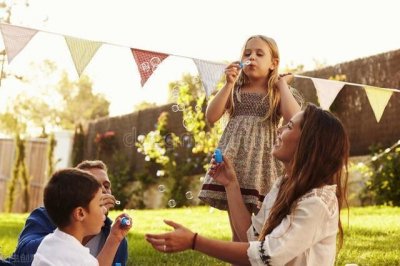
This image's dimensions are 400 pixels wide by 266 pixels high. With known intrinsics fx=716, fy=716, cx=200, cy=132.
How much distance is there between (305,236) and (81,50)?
6.98ft

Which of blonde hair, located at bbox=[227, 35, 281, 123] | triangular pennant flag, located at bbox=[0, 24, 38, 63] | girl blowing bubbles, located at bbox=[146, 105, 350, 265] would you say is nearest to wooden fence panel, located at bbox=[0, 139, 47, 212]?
triangular pennant flag, located at bbox=[0, 24, 38, 63]

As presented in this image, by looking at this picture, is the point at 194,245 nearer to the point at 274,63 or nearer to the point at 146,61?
the point at 274,63

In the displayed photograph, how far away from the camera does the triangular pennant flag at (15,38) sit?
3.84 meters

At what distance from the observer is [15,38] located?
3.88 m

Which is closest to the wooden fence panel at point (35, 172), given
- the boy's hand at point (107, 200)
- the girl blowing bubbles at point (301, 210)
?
the boy's hand at point (107, 200)

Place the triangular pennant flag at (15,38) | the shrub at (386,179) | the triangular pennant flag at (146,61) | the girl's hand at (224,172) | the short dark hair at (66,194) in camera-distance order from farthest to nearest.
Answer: the shrub at (386,179)
the triangular pennant flag at (146,61)
the triangular pennant flag at (15,38)
the girl's hand at (224,172)
the short dark hair at (66,194)

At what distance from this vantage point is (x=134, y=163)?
1439cm

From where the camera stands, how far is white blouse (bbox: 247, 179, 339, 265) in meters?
2.31

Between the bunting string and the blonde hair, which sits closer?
the blonde hair

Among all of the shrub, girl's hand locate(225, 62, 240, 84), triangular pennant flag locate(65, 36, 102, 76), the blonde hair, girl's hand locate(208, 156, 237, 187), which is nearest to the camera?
girl's hand locate(208, 156, 237, 187)

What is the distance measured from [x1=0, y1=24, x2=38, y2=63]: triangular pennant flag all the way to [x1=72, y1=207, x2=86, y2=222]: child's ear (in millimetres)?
1510

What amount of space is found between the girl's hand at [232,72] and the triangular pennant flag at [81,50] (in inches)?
37.7

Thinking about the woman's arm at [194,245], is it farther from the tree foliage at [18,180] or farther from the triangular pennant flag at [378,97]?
the tree foliage at [18,180]

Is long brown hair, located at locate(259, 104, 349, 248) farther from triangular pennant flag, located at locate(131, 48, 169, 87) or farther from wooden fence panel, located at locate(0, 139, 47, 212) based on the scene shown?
wooden fence panel, located at locate(0, 139, 47, 212)
